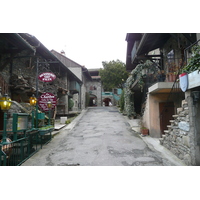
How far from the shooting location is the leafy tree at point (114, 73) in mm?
22527

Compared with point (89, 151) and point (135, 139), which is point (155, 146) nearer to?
point (135, 139)

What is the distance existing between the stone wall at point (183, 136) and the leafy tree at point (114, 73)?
56.4 ft

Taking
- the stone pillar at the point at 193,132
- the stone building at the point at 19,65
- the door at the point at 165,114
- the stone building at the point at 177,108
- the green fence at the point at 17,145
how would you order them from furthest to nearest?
the door at the point at 165,114
the stone building at the point at 19,65
the green fence at the point at 17,145
the stone building at the point at 177,108
the stone pillar at the point at 193,132

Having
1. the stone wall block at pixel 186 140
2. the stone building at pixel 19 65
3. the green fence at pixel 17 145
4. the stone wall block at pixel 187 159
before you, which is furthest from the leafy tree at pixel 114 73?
the stone wall block at pixel 187 159

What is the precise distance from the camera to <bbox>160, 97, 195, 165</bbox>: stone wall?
14.8 ft

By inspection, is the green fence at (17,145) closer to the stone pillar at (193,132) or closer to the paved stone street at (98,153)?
the paved stone street at (98,153)

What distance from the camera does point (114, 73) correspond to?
22438 millimetres

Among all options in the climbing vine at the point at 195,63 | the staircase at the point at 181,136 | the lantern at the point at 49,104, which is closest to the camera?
the climbing vine at the point at 195,63

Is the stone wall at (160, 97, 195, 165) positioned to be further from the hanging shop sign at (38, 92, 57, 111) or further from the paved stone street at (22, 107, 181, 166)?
the hanging shop sign at (38, 92, 57, 111)

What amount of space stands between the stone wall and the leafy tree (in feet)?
56.4

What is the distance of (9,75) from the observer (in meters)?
9.05

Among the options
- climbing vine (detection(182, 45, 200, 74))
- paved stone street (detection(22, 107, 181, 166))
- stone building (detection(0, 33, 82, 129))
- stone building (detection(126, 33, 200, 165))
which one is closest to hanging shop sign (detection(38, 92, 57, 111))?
stone building (detection(0, 33, 82, 129))

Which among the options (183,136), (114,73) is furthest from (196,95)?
(114,73)

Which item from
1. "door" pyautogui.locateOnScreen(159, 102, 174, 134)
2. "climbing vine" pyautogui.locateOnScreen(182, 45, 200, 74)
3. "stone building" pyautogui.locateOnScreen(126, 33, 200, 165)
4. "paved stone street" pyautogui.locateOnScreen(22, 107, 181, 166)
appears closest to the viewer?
"climbing vine" pyautogui.locateOnScreen(182, 45, 200, 74)
